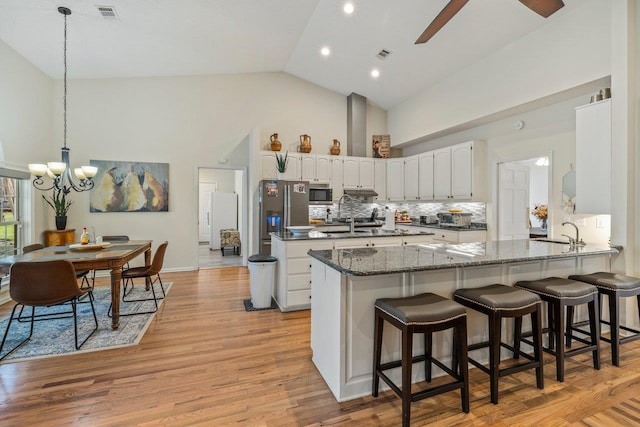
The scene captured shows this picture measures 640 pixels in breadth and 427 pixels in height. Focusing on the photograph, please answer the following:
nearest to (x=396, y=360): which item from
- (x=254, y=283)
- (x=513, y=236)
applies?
(x=254, y=283)

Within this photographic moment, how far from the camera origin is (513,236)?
4.94m

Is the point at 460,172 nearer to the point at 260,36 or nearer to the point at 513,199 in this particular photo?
the point at 513,199

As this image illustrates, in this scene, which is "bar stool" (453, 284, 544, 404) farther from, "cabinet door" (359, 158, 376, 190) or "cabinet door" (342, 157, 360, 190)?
"cabinet door" (359, 158, 376, 190)

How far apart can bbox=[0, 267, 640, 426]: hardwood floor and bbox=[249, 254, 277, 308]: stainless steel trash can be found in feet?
2.71

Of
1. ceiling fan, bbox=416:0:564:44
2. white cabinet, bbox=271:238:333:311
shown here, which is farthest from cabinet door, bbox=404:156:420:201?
ceiling fan, bbox=416:0:564:44

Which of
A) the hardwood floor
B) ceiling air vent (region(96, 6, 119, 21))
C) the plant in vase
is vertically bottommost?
the hardwood floor

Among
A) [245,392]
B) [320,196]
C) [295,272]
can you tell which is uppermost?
[320,196]

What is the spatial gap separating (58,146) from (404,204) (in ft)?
22.4

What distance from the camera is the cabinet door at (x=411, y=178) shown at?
610 cm

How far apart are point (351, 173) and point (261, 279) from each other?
3447 millimetres

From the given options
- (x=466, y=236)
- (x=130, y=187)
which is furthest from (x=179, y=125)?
(x=466, y=236)

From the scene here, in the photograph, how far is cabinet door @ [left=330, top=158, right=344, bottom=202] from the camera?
20.6ft

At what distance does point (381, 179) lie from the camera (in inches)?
264

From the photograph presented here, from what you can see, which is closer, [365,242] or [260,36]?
[365,242]
